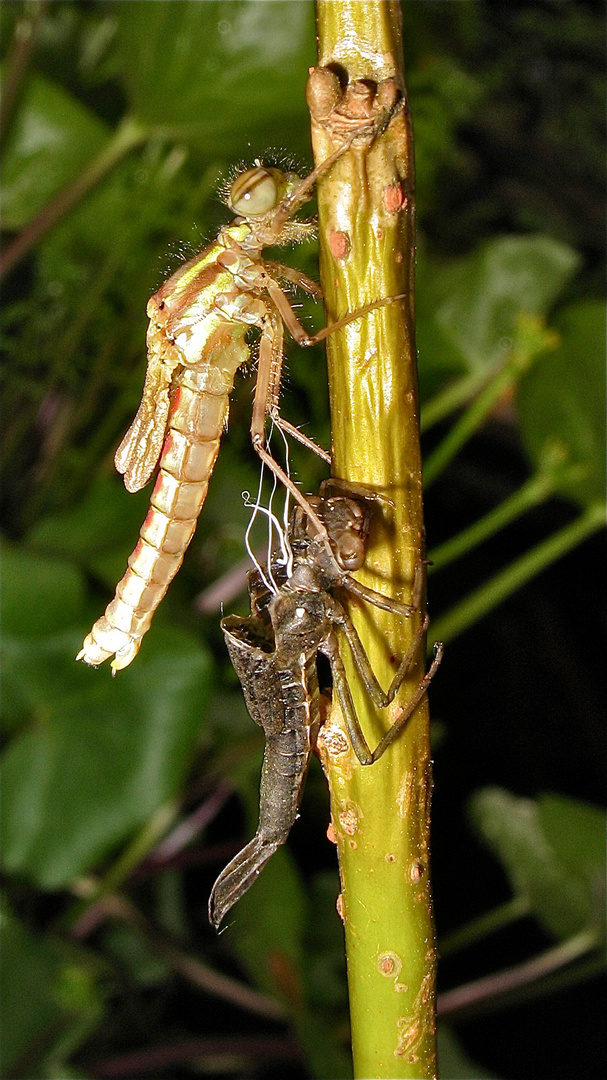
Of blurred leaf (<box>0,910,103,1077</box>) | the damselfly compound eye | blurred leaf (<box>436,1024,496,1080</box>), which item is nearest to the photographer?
the damselfly compound eye

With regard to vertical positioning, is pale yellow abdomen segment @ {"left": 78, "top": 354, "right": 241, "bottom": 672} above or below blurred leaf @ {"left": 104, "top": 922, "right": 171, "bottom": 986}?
above

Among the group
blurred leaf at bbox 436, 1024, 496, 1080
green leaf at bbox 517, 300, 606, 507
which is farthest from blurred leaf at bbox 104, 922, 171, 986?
green leaf at bbox 517, 300, 606, 507

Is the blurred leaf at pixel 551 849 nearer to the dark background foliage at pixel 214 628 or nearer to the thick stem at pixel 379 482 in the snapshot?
the dark background foliage at pixel 214 628

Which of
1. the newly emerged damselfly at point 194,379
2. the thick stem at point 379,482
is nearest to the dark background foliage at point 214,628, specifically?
the newly emerged damselfly at point 194,379

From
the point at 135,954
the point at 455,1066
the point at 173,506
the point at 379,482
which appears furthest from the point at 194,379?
the point at 135,954

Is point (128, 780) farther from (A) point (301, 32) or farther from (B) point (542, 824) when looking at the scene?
(A) point (301, 32)

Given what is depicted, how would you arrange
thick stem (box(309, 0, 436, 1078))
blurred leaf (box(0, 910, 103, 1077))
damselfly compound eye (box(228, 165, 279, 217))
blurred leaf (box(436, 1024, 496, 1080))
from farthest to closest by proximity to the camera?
blurred leaf (box(0, 910, 103, 1077))
blurred leaf (box(436, 1024, 496, 1080))
damselfly compound eye (box(228, 165, 279, 217))
thick stem (box(309, 0, 436, 1078))

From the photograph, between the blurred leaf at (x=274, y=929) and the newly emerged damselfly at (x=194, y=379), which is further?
the blurred leaf at (x=274, y=929)

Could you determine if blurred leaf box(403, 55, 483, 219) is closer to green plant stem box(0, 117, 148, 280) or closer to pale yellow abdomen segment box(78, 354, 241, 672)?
green plant stem box(0, 117, 148, 280)

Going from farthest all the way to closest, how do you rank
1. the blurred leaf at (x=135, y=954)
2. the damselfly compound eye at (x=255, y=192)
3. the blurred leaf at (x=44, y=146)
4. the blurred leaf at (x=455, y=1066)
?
the blurred leaf at (x=135, y=954)
the blurred leaf at (x=44, y=146)
the blurred leaf at (x=455, y=1066)
the damselfly compound eye at (x=255, y=192)

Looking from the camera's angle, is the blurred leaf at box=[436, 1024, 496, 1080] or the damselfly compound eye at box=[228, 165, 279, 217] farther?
the blurred leaf at box=[436, 1024, 496, 1080]

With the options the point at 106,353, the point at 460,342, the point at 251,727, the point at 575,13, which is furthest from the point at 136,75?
the point at 575,13
